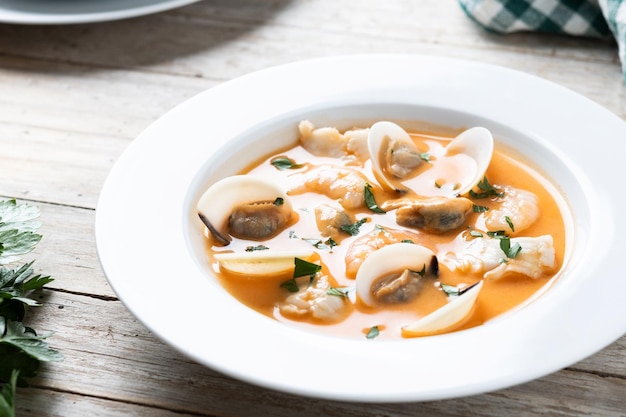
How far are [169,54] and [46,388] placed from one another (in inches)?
84.7

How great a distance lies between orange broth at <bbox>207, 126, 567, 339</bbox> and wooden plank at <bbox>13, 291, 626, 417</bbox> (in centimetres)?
21

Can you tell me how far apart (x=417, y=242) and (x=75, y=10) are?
2269 mm

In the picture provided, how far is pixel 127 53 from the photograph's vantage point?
3.90 metres

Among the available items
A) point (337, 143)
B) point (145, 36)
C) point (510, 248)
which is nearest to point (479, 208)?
point (510, 248)

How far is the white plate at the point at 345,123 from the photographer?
1868 millimetres

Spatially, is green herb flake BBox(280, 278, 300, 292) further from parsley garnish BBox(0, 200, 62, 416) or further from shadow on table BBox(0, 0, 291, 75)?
shadow on table BBox(0, 0, 291, 75)

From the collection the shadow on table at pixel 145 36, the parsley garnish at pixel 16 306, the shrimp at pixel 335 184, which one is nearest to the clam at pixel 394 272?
the shrimp at pixel 335 184

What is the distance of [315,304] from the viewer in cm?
218

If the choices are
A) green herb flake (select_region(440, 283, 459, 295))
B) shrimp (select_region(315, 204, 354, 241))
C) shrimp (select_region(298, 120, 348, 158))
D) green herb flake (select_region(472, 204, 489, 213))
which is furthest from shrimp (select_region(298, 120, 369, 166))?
green herb flake (select_region(440, 283, 459, 295))

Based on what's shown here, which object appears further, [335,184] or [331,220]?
[335,184]

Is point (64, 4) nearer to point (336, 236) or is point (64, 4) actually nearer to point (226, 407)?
point (336, 236)

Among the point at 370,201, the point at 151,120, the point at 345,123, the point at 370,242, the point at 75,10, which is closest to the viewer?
the point at 370,242

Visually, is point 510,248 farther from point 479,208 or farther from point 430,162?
point 430,162

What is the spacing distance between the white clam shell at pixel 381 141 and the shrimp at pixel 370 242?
23 cm
